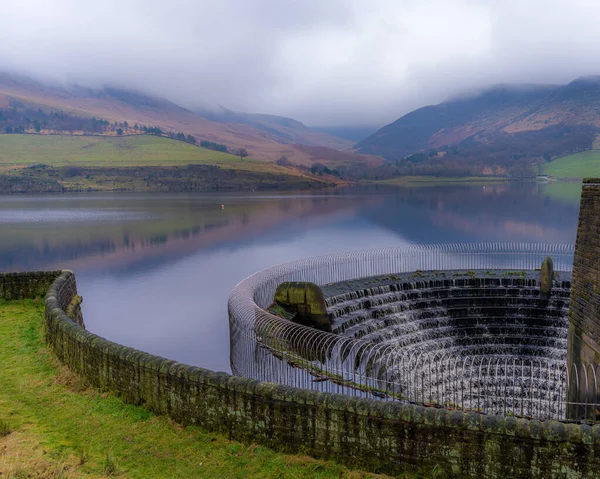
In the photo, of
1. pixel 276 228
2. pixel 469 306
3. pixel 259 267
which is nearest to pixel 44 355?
pixel 469 306

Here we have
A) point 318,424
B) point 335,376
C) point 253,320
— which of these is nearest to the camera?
point 318,424

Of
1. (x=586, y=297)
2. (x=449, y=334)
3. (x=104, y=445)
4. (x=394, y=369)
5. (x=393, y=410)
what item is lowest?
(x=449, y=334)

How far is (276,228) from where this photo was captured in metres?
77.7

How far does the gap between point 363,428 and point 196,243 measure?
188 feet

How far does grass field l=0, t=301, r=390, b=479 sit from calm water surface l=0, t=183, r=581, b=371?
13586mm

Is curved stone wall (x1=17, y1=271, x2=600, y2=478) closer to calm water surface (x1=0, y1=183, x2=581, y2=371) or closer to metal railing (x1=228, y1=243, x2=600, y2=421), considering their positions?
metal railing (x1=228, y1=243, x2=600, y2=421)

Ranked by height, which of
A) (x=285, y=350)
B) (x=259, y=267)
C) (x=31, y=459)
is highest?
(x=31, y=459)

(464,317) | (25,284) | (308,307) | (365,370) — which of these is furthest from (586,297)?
(25,284)

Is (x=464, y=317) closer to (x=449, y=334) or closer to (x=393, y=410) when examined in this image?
(x=449, y=334)

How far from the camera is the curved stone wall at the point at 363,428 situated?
7.15 m

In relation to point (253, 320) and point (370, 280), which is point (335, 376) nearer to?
point (253, 320)

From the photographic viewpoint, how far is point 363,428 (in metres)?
7.90

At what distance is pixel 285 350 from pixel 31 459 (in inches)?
392

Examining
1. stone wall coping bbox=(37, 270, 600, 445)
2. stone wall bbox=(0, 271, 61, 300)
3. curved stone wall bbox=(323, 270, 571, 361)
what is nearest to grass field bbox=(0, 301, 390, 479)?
stone wall coping bbox=(37, 270, 600, 445)
